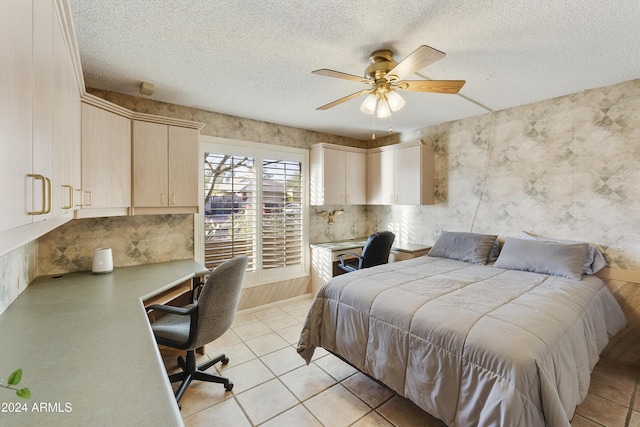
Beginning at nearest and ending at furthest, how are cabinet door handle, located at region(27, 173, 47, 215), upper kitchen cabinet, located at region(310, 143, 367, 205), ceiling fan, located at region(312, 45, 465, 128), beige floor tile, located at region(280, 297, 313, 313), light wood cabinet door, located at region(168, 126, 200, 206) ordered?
cabinet door handle, located at region(27, 173, 47, 215) < ceiling fan, located at region(312, 45, 465, 128) < light wood cabinet door, located at region(168, 126, 200, 206) < beige floor tile, located at region(280, 297, 313, 313) < upper kitchen cabinet, located at region(310, 143, 367, 205)

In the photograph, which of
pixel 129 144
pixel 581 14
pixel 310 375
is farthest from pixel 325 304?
pixel 581 14

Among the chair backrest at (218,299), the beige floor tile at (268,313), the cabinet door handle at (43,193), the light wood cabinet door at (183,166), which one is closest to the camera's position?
the cabinet door handle at (43,193)

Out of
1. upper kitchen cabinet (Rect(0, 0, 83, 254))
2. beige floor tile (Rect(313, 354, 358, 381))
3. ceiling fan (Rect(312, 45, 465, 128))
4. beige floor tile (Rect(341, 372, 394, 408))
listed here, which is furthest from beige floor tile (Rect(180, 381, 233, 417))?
ceiling fan (Rect(312, 45, 465, 128))

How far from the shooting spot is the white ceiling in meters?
1.56

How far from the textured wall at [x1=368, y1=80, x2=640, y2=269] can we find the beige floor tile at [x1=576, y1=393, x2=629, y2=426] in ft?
3.97

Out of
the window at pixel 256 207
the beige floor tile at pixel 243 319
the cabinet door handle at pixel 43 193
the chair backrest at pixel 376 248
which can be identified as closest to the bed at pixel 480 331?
the chair backrest at pixel 376 248

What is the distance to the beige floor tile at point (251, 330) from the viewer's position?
9.96 ft

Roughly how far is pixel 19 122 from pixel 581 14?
2561 millimetres

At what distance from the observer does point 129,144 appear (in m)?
2.43

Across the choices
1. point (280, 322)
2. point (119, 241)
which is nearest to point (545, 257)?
point (280, 322)

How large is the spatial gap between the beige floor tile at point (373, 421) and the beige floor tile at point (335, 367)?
0.44 m

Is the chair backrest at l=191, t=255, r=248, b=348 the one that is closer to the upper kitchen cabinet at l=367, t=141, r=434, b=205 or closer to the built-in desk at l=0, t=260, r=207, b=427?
the built-in desk at l=0, t=260, r=207, b=427

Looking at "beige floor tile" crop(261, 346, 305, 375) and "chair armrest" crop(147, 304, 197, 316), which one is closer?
"chair armrest" crop(147, 304, 197, 316)

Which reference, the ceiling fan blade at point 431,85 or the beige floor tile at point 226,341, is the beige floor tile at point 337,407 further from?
the ceiling fan blade at point 431,85
